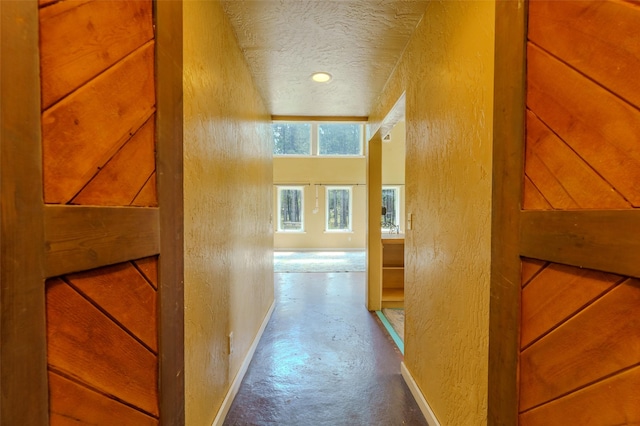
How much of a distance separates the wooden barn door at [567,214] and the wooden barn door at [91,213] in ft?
3.24

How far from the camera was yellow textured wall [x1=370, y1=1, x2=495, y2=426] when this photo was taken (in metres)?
1.09

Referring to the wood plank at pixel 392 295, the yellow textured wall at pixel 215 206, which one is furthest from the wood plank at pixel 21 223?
the wood plank at pixel 392 295

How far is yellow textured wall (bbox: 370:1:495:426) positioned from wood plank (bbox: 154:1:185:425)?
3.60 ft

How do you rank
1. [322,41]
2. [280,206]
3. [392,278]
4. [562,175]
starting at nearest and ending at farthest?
[562,175]
[322,41]
[392,278]
[280,206]

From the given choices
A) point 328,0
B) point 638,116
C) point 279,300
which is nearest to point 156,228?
point 638,116

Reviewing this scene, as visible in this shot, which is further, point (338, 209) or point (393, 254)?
point (338, 209)

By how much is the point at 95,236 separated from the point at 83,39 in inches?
16.8

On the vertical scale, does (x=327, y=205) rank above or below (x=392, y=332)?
above

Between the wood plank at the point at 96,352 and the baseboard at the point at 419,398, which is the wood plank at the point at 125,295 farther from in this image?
the baseboard at the point at 419,398

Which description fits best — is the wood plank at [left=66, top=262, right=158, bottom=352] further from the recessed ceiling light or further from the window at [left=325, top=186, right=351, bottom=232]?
the window at [left=325, top=186, right=351, bottom=232]

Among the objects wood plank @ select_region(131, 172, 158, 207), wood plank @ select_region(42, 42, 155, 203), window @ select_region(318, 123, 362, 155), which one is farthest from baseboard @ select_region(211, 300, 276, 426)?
window @ select_region(318, 123, 362, 155)

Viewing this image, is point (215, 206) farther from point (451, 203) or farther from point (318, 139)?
point (318, 139)

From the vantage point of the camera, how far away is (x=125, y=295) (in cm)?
70

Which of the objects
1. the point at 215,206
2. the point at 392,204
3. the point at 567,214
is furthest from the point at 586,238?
the point at 392,204
